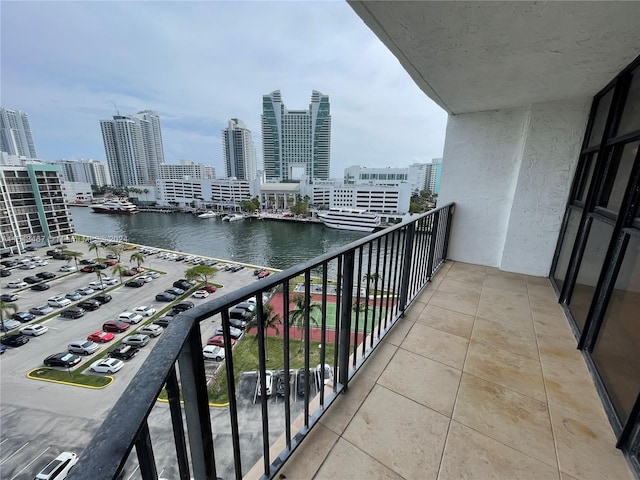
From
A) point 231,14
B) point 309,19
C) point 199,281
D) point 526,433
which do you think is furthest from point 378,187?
point 526,433

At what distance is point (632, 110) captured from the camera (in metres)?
2.26

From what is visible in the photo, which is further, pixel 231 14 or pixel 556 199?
pixel 231 14

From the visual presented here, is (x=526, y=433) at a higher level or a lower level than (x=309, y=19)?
lower

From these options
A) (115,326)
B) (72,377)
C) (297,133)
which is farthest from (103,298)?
(297,133)

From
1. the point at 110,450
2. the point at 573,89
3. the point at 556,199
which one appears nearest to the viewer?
the point at 110,450

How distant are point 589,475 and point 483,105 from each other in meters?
3.79

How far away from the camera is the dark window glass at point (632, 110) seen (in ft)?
7.14

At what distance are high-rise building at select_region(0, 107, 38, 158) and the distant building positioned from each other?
12.2 m

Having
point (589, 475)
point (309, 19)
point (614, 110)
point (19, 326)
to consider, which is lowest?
point (19, 326)

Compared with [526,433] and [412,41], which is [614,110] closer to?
[412,41]

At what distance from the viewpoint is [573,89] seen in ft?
9.38

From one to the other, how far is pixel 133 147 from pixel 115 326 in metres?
91.3

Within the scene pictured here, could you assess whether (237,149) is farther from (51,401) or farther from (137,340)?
(51,401)

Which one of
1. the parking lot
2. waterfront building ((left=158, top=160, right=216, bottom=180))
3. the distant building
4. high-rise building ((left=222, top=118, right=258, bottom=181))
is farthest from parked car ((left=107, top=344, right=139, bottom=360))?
the distant building
